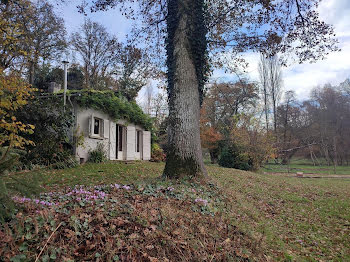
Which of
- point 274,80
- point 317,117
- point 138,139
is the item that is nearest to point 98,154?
point 138,139

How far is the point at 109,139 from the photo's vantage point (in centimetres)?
1272

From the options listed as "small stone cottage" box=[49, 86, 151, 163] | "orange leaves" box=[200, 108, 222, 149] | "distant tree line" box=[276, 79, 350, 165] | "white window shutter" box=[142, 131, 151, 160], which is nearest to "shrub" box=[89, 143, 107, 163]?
"small stone cottage" box=[49, 86, 151, 163]

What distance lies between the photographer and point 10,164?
7.02 ft

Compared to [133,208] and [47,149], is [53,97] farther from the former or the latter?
[133,208]

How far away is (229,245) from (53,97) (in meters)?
10.2

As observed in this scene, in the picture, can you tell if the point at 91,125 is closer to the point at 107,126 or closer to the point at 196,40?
the point at 107,126

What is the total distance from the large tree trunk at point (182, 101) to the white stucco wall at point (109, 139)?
6.52m

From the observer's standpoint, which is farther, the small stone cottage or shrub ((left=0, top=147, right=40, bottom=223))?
the small stone cottage

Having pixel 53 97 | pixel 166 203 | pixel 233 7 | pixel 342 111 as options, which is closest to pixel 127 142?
pixel 53 97

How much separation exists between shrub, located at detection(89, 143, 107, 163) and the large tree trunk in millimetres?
6725

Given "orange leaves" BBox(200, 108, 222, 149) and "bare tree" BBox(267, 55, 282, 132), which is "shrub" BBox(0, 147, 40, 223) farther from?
"bare tree" BBox(267, 55, 282, 132)

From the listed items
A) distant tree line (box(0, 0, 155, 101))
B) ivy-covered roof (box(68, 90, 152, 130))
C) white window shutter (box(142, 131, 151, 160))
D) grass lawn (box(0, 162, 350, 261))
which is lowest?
grass lawn (box(0, 162, 350, 261))

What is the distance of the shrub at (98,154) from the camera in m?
11.3

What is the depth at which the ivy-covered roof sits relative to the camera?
11219 millimetres
